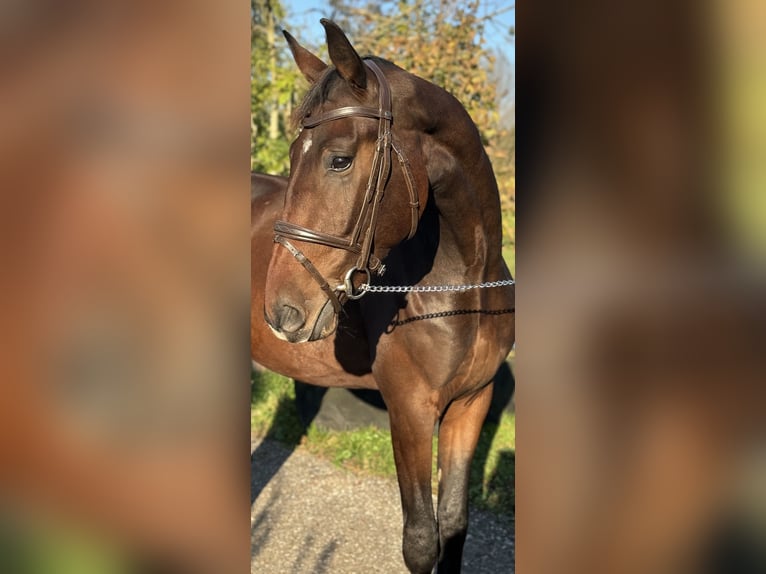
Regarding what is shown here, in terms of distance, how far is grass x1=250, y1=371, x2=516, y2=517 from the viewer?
4145 mm

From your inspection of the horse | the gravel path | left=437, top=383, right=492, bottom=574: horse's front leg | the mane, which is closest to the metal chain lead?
the horse

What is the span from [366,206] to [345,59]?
41 centimetres

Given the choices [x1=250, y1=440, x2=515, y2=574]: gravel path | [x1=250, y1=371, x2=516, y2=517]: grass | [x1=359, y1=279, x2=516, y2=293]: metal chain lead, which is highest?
[x1=359, y1=279, x2=516, y2=293]: metal chain lead

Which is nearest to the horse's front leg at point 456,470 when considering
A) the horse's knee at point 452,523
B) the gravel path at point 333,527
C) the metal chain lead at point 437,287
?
the horse's knee at point 452,523

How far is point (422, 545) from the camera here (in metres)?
2.66

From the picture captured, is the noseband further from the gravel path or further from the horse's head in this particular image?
the gravel path

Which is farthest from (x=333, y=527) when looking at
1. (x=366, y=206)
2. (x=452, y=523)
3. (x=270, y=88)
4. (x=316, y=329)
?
(x=270, y=88)

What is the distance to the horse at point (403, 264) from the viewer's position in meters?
1.90

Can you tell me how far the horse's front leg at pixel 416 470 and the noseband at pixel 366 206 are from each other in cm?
76
